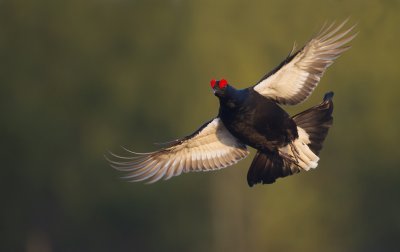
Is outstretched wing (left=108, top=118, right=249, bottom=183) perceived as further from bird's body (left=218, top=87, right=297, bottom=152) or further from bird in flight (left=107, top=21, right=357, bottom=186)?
bird's body (left=218, top=87, right=297, bottom=152)

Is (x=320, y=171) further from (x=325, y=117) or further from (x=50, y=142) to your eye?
(x=325, y=117)

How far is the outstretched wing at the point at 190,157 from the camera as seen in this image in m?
10.2

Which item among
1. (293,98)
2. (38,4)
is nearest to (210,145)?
(293,98)

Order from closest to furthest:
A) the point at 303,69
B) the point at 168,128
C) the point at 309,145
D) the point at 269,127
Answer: the point at 269,127
the point at 303,69
the point at 309,145
the point at 168,128

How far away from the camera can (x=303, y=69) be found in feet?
31.1

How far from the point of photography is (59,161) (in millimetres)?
20953

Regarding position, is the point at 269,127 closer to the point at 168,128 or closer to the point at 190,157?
the point at 190,157

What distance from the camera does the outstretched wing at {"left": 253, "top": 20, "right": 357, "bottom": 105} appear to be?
9.31 m

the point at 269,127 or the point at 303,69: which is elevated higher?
the point at 303,69

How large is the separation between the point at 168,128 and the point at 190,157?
401 inches

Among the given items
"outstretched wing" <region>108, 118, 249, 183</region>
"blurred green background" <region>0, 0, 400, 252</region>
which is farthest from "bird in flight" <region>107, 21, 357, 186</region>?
"blurred green background" <region>0, 0, 400, 252</region>

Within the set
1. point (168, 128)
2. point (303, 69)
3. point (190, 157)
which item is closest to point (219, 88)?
point (303, 69)

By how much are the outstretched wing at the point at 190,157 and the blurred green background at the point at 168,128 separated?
308 inches

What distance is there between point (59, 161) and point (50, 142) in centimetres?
55
